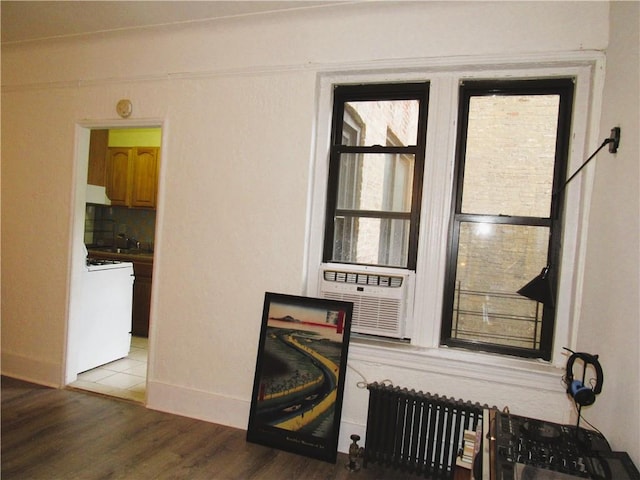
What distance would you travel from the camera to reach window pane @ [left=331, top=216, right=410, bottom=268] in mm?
2727

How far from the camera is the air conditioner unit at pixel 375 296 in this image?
258 cm

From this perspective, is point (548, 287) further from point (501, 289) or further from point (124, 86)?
point (124, 86)

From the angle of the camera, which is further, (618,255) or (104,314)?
(104,314)

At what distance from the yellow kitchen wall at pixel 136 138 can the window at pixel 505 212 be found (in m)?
4.14

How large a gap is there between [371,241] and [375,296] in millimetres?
403

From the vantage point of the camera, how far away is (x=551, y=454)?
1.46 m

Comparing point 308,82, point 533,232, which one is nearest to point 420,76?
point 308,82

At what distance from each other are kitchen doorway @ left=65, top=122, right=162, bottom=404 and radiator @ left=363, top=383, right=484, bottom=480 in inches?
74.5

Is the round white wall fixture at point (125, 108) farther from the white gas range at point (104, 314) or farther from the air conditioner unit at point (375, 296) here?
the air conditioner unit at point (375, 296)

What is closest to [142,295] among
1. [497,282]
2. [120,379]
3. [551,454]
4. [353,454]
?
[120,379]

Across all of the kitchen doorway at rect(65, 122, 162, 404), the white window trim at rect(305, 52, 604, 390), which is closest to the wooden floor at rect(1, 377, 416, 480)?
the kitchen doorway at rect(65, 122, 162, 404)

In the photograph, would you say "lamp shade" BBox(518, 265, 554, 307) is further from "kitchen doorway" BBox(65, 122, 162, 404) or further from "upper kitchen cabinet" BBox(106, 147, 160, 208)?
"upper kitchen cabinet" BBox(106, 147, 160, 208)

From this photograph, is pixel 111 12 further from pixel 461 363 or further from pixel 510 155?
pixel 461 363

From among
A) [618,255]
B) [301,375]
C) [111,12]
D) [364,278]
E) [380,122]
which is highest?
[111,12]
